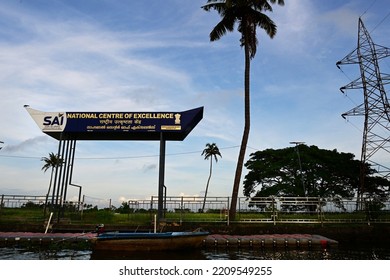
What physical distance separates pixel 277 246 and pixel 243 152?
24.8ft

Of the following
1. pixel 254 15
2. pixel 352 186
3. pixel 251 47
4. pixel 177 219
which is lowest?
pixel 177 219

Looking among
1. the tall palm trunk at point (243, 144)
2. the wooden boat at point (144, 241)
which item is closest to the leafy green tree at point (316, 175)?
the tall palm trunk at point (243, 144)

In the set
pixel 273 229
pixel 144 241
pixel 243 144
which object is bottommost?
pixel 144 241

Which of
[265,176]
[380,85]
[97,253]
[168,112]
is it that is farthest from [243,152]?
[265,176]

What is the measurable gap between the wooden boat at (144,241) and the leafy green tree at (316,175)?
2885 cm

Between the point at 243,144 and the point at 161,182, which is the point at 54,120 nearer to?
the point at 161,182

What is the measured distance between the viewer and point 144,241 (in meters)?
15.6

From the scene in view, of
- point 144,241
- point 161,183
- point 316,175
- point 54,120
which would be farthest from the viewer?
point 316,175

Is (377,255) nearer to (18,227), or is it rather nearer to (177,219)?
(177,219)

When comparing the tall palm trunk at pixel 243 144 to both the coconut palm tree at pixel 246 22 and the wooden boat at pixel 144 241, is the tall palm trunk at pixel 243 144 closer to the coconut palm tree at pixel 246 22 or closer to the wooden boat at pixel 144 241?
the coconut palm tree at pixel 246 22

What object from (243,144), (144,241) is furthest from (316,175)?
(144,241)

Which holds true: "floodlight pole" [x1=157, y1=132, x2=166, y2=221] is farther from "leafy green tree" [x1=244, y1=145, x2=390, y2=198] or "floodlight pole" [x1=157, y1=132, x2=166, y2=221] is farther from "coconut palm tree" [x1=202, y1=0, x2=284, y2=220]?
"leafy green tree" [x1=244, y1=145, x2=390, y2=198]

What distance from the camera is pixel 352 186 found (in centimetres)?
4412

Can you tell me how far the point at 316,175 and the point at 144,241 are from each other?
33650 mm
